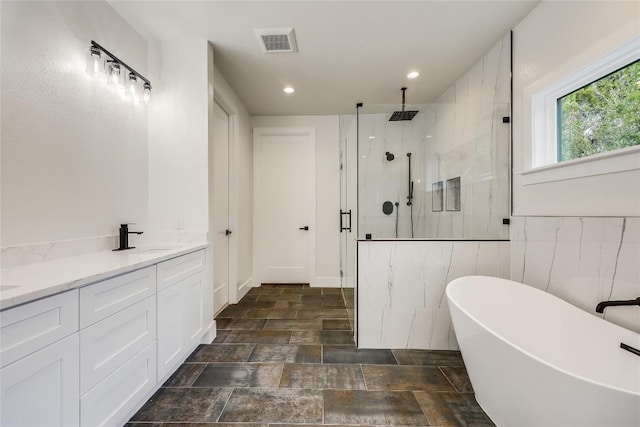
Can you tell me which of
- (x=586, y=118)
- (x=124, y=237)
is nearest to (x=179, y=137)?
(x=124, y=237)

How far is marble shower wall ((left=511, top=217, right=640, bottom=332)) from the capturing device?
1.32m

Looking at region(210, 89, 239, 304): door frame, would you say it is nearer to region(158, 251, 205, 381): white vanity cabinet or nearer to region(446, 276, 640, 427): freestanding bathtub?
region(158, 251, 205, 381): white vanity cabinet

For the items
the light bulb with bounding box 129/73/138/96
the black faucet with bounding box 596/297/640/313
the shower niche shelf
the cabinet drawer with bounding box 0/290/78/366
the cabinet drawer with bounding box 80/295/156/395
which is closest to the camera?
the cabinet drawer with bounding box 0/290/78/366

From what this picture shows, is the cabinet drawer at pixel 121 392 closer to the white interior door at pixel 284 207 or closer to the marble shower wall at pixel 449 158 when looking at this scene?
the marble shower wall at pixel 449 158

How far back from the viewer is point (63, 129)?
1536 millimetres

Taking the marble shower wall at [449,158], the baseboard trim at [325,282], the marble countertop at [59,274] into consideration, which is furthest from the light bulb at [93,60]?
the baseboard trim at [325,282]

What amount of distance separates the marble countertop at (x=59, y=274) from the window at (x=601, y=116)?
277 centimetres

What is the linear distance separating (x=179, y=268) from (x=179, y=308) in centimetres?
28

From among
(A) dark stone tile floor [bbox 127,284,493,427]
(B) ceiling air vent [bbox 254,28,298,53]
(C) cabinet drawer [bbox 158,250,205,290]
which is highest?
(B) ceiling air vent [bbox 254,28,298,53]

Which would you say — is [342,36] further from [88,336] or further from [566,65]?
[88,336]

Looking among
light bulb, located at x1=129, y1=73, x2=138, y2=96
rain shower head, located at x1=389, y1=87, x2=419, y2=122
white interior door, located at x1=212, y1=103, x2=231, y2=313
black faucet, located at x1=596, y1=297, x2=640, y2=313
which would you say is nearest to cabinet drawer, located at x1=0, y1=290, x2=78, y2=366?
light bulb, located at x1=129, y1=73, x2=138, y2=96

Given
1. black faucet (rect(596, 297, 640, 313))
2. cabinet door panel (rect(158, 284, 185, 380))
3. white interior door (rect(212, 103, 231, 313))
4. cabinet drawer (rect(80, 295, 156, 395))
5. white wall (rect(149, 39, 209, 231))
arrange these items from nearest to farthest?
1. cabinet drawer (rect(80, 295, 156, 395))
2. black faucet (rect(596, 297, 640, 313))
3. cabinet door panel (rect(158, 284, 185, 380))
4. white wall (rect(149, 39, 209, 231))
5. white interior door (rect(212, 103, 231, 313))

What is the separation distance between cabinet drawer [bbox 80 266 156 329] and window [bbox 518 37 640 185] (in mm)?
2613

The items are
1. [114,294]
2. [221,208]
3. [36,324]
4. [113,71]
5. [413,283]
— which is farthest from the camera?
[221,208]
